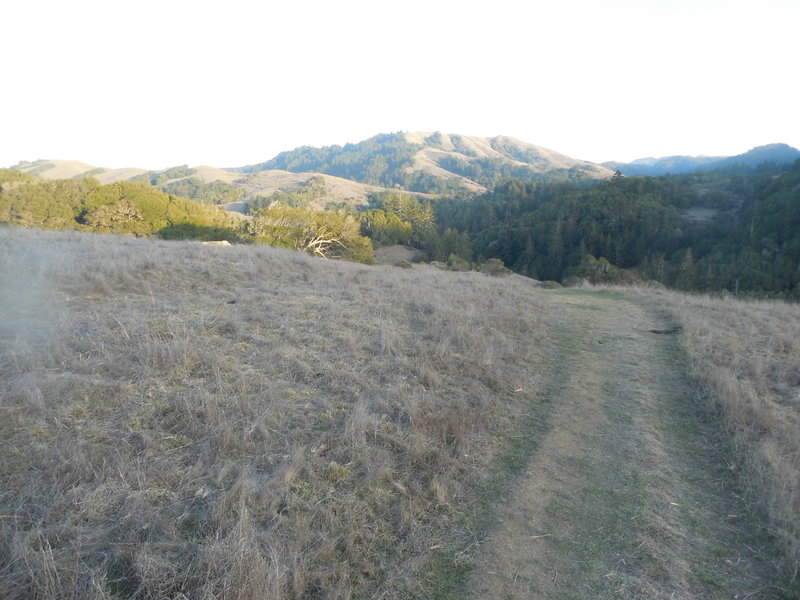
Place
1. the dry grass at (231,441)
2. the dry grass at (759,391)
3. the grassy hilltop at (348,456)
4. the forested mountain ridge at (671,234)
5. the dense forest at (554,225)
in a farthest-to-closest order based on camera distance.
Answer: the forested mountain ridge at (671,234)
the dense forest at (554,225)
the dry grass at (759,391)
the grassy hilltop at (348,456)
the dry grass at (231,441)

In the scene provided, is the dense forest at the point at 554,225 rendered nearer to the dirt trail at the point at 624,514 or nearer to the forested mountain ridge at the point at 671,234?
the forested mountain ridge at the point at 671,234

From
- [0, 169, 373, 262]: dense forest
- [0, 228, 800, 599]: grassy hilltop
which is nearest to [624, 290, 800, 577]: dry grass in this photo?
[0, 228, 800, 599]: grassy hilltop

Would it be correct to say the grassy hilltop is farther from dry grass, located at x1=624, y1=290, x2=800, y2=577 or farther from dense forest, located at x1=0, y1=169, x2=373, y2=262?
dense forest, located at x1=0, y1=169, x2=373, y2=262

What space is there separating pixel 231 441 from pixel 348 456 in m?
1.14

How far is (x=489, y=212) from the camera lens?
318 ft

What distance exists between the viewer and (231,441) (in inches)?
157

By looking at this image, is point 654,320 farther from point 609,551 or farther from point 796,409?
point 609,551

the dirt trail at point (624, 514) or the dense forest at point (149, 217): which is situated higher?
the dense forest at point (149, 217)

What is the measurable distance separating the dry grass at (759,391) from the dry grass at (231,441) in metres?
2.39

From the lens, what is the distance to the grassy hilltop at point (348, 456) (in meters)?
2.86

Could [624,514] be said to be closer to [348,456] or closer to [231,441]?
[348,456]

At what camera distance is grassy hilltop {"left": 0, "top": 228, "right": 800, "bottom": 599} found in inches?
112

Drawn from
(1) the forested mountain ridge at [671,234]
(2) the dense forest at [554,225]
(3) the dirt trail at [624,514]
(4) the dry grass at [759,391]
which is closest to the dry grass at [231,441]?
(3) the dirt trail at [624,514]

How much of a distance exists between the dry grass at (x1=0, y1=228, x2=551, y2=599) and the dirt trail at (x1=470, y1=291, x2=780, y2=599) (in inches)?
18.4
